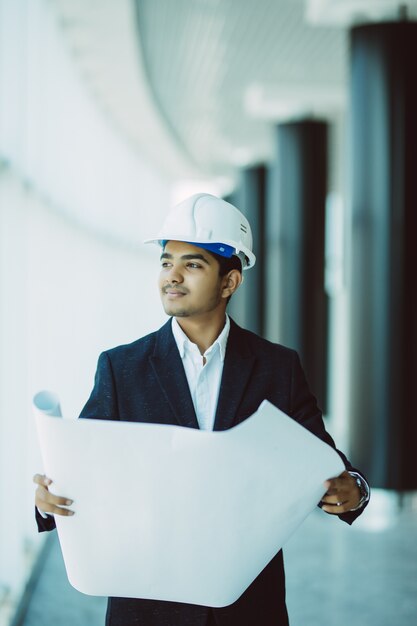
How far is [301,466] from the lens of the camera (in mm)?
1773

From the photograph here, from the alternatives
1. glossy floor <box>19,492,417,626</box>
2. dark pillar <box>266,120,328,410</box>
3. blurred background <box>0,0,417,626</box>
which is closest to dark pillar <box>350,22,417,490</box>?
blurred background <box>0,0,417,626</box>

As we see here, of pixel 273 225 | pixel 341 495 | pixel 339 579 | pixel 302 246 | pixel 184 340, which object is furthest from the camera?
pixel 273 225

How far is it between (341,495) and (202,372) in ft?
1.60

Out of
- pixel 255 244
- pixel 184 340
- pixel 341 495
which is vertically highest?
pixel 255 244

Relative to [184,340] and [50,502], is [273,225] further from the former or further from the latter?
[50,502]

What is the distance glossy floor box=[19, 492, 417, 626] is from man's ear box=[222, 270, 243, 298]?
3194 mm

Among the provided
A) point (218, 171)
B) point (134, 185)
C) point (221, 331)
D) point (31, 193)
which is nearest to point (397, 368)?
point (31, 193)

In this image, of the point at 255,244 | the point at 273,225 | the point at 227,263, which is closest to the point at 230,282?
the point at 227,263

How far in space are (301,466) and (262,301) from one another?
16499 millimetres

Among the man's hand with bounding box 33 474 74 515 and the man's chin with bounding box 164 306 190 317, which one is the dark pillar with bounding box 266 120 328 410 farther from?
the man's hand with bounding box 33 474 74 515

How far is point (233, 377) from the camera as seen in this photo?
83.7 inches

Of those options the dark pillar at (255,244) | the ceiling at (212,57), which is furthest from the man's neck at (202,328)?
the dark pillar at (255,244)

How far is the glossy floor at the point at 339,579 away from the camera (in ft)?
16.2

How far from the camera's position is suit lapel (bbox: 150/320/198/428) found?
2.05 metres
